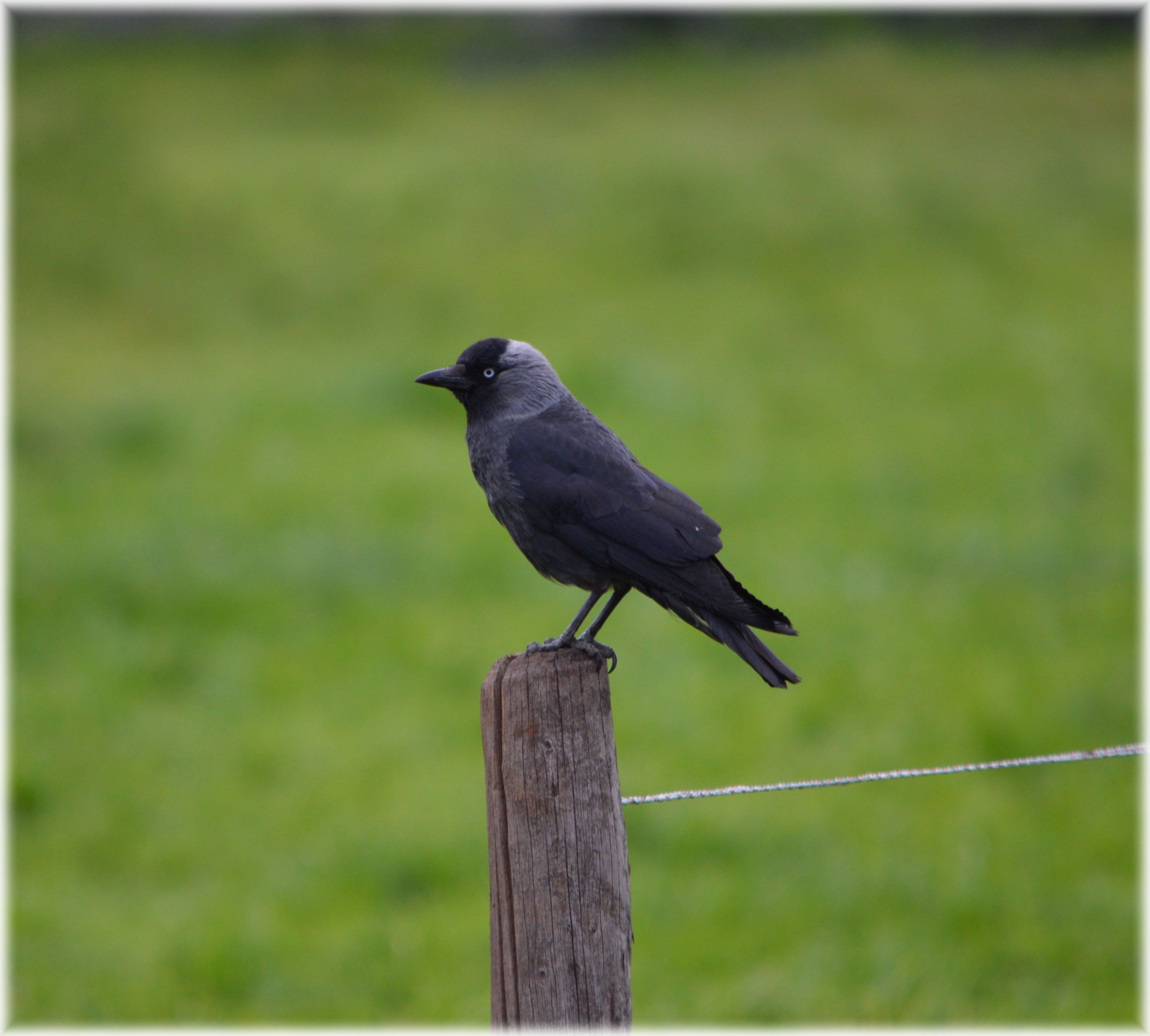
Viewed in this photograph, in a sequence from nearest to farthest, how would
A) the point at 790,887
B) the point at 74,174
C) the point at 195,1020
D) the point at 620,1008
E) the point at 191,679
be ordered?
the point at 620,1008
the point at 195,1020
the point at 790,887
the point at 191,679
the point at 74,174

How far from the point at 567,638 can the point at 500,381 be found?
984mm

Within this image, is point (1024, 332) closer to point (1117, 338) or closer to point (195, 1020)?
point (1117, 338)

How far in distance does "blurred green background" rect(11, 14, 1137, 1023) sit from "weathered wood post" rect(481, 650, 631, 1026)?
296 cm

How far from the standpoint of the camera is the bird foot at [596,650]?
3.05 m

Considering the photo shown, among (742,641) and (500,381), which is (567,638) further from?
(500,381)

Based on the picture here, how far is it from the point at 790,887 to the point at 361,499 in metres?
6.02

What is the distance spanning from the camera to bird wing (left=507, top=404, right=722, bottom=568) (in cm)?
346

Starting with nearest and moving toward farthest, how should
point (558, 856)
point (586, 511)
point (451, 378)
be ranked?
point (558, 856) < point (586, 511) < point (451, 378)

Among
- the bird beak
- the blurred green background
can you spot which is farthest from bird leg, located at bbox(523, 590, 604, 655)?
the blurred green background

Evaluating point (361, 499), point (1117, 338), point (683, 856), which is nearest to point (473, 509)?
point (361, 499)

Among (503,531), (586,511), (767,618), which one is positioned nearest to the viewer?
(767,618)

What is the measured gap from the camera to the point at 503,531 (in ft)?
35.0

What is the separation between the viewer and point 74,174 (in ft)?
61.3

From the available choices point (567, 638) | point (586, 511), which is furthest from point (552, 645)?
point (586, 511)
